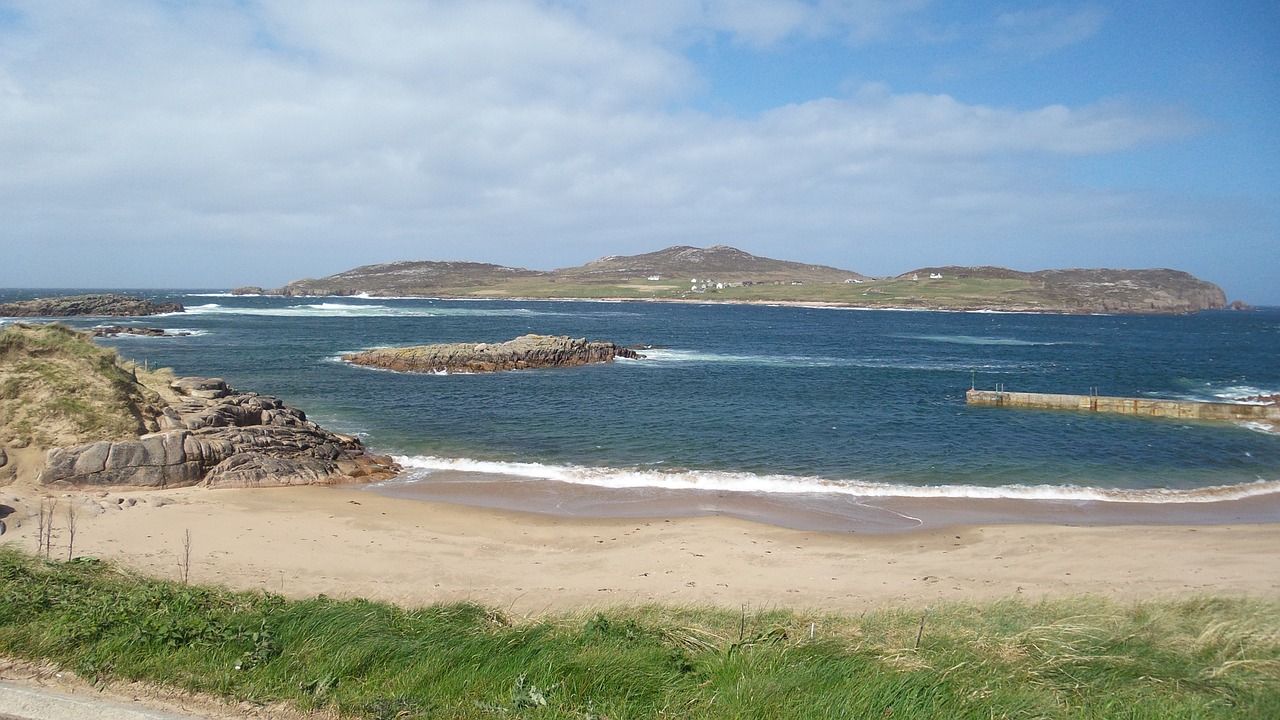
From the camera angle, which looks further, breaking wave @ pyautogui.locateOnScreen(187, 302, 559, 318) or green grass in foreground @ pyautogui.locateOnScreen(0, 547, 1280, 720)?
breaking wave @ pyautogui.locateOnScreen(187, 302, 559, 318)

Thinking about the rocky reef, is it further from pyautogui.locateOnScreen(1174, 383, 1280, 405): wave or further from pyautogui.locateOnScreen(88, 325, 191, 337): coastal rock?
pyautogui.locateOnScreen(88, 325, 191, 337): coastal rock

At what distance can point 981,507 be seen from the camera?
60.3 ft

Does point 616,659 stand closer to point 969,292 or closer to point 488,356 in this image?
point 488,356

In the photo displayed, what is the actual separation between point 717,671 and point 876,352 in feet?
192

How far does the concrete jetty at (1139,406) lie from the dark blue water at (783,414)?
1.56 meters

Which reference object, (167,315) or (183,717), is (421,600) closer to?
(183,717)

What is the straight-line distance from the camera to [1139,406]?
32781mm

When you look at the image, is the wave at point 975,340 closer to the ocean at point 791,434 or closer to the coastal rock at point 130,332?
the ocean at point 791,434

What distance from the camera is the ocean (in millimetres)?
18891

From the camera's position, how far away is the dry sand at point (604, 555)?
11.8 m

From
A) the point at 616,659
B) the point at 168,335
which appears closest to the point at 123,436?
the point at 616,659

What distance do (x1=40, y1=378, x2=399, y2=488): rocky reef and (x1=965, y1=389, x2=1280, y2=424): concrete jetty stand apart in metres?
27.4

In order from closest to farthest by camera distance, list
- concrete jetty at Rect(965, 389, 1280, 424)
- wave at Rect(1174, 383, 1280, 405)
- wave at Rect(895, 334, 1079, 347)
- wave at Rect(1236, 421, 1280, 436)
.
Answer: wave at Rect(1236, 421, 1280, 436)
concrete jetty at Rect(965, 389, 1280, 424)
wave at Rect(1174, 383, 1280, 405)
wave at Rect(895, 334, 1079, 347)

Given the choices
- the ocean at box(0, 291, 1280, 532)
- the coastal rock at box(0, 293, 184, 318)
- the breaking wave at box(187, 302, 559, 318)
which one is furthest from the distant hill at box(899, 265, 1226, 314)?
the coastal rock at box(0, 293, 184, 318)
